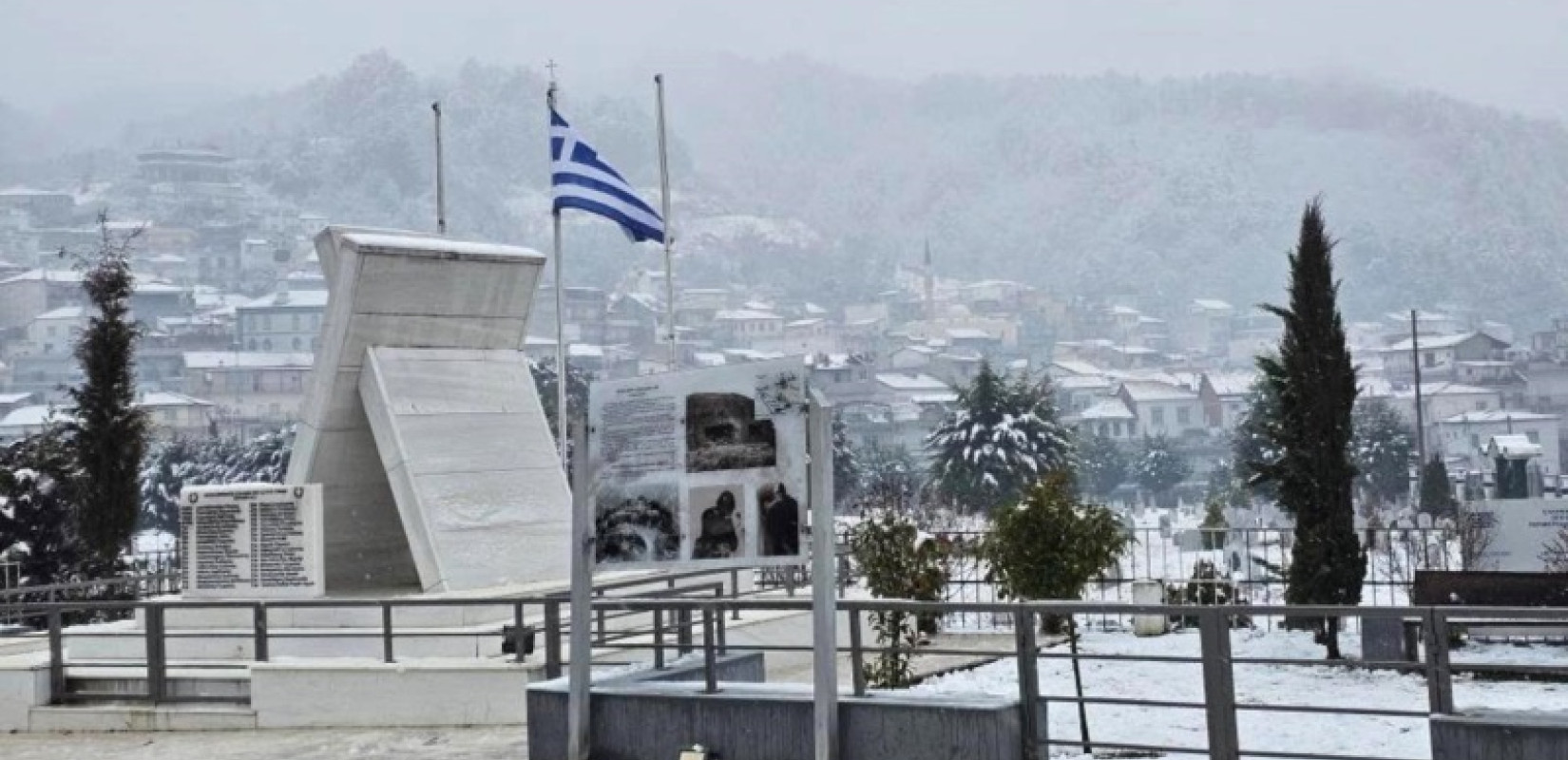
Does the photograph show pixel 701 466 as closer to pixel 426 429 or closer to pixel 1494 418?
pixel 426 429

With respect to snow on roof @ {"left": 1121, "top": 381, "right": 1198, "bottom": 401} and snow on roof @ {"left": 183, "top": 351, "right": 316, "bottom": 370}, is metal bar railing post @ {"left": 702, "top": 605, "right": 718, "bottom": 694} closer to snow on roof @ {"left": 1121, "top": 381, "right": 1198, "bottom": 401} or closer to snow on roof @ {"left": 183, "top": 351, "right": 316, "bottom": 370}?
snow on roof @ {"left": 1121, "top": 381, "right": 1198, "bottom": 401}

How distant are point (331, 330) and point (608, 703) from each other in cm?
863

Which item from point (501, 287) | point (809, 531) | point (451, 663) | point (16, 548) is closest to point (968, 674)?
point (451, 663)

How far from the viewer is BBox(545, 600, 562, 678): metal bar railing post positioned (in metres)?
12.3

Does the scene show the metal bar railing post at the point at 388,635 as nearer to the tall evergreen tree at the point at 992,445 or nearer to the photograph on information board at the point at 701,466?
the photograph on information board at the point at 701,466

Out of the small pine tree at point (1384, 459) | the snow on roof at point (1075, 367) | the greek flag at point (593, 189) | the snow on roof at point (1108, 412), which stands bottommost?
the small pine tree at point (1384, 459)

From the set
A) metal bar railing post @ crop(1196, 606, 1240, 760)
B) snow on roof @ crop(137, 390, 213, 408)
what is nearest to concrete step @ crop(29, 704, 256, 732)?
metal bar railing post @ crop(1196, 606, 1240, 760)

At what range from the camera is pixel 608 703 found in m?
9.70

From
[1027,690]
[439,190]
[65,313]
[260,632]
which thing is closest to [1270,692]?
[1027,690]

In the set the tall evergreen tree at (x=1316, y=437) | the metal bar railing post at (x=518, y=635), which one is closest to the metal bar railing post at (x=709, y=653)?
the metal bar railing post at (x=518, y=635)

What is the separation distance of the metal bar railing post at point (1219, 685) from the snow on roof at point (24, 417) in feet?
446

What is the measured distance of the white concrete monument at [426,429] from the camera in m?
17.0

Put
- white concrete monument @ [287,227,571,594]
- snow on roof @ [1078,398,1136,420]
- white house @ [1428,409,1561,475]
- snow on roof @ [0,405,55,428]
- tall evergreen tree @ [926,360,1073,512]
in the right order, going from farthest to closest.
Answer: snow on roof @ [1078,398,1136,420] < snow on roof @ [0,405,55,428] < white house @ [1428,409,1561,475] < tall evergreen tree @ [926,360,1073,512] < white concrete monument @ [287,227,571,594]

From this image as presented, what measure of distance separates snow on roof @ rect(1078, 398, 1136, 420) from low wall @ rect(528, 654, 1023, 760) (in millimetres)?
137471
